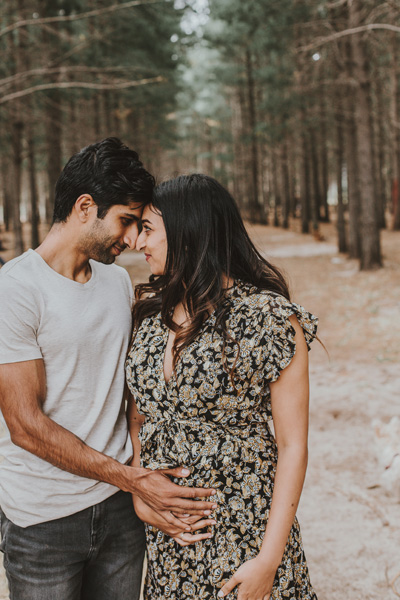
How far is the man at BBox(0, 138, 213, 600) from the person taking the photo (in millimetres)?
1837

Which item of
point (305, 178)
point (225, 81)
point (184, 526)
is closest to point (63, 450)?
point (184, 526)

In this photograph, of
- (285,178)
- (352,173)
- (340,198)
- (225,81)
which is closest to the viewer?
(352,173)

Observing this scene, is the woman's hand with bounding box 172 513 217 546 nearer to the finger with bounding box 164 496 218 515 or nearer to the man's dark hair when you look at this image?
the finger with bounding box 164 496 218 515

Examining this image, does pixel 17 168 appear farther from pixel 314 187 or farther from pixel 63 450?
pixel 314 187

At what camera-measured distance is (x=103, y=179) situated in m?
2.06

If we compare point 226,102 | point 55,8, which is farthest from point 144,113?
point 226,102

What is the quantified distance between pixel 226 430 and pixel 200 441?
0.34ft

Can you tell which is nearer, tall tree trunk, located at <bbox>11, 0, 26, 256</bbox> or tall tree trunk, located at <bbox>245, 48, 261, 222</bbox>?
tall tree trunk, located at <bbox>11, 0, 26, 256</bbox>

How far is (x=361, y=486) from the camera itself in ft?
15.5

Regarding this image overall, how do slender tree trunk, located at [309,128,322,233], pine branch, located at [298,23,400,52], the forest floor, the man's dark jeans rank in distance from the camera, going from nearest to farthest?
the man's dark jeans < the forest floor < pine branch, located at [298,23,400,52] < slender tree trunk, located at [309,128,322,233]

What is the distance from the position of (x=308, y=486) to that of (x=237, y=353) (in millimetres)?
3367

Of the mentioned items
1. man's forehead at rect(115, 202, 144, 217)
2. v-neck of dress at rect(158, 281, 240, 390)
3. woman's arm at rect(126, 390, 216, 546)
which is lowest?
woman's arm at rect(126, 390, 216, 546)

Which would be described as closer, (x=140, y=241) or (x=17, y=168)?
(x=140, y=241)

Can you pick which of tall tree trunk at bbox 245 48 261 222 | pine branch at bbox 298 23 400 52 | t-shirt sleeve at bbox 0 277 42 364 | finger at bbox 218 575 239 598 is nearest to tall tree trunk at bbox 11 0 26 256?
pine branch at bbox 298 23 400 52
